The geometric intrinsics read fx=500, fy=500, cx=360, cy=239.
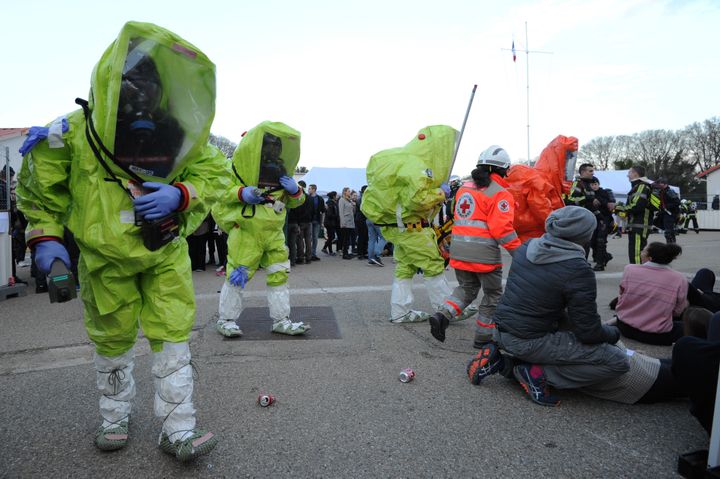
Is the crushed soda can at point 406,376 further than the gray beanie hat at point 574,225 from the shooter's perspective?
Yes

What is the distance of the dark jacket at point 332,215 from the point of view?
1390 centimetres

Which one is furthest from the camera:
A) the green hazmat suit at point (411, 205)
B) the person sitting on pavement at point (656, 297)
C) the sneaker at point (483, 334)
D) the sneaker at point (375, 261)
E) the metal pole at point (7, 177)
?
the sneaker at point (375, 261)

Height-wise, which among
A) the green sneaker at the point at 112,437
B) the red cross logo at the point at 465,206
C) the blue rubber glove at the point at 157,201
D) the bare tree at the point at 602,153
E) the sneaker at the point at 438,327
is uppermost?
the bare tree at the point at 602,153

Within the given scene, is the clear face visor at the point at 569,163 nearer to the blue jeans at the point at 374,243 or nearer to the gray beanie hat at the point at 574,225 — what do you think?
the gray beanie hat at the point at 574,225

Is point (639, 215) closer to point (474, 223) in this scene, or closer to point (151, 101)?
point (474, 223)

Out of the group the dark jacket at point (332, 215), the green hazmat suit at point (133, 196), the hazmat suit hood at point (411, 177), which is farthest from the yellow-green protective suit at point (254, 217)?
the dark jacket at point (332, 215)

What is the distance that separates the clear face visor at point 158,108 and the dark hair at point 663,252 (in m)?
3.92

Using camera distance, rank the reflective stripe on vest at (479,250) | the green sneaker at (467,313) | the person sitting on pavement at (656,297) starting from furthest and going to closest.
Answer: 1. the green sneaker at (467,313)
2. the reflective stripe on vest at (479,250)
3. the person sitting on pavement at (656,297)

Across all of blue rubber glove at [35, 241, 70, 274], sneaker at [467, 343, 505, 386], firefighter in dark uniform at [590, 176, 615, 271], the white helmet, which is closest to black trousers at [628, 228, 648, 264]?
firefighter in dark uniform at [590, 176, 615, 271]

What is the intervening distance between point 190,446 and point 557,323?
8.26 ft

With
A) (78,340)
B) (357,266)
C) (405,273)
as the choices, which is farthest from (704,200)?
(78,340)

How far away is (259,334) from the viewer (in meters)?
5.10

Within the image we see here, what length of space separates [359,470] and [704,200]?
3927cm

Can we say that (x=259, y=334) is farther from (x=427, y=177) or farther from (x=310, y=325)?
(x=427, y=177)
